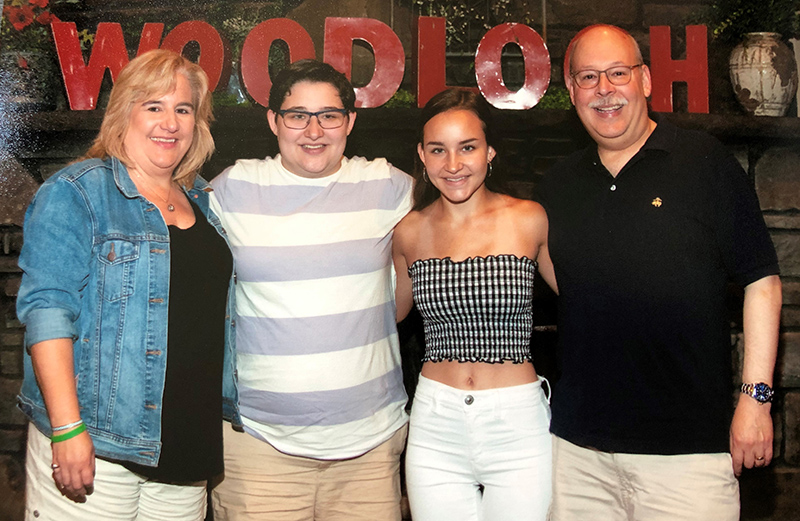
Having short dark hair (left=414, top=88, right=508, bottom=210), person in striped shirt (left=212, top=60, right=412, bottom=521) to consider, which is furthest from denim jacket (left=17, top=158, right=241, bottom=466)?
short dark hair (left=414, top=88, right=508, bottom=210)

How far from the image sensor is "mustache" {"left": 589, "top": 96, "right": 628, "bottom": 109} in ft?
6.48

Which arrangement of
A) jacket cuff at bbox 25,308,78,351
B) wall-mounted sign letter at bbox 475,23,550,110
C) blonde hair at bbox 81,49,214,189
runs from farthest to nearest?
wall-mounted sign letter at bbox 475,23,550,110 < blonde hair at bbox 81,49,214,189 < jacket cuff at bbox 25,308,78,351

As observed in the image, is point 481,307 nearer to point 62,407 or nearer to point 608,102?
point 608,102

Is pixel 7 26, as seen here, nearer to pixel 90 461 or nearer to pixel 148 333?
pixel 148 333

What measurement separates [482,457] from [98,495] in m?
1.10

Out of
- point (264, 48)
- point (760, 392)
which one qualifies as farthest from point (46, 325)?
point (264, 48)

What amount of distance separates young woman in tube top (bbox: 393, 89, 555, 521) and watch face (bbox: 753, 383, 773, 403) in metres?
0.60

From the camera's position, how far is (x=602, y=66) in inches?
79.5

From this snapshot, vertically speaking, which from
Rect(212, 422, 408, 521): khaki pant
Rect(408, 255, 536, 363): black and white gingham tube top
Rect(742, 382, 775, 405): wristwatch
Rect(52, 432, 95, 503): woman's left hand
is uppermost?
Rect(408, 255, 536, 363): black and white gingham tube top

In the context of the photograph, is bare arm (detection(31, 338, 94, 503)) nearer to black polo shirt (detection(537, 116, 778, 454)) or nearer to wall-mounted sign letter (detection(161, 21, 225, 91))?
black polo shirt (detection(537, 116, 778, 454))

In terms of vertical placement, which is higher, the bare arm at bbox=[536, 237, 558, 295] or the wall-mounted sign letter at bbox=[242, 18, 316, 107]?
the wall-mounted sign letter at bbox=[242, 18, 316, 107]

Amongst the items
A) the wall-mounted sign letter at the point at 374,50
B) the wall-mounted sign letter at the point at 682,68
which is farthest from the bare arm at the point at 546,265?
the wall-mounted sign letter at the point at 682,68

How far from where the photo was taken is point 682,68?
3.47 metres

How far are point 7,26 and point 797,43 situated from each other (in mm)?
4111
